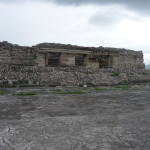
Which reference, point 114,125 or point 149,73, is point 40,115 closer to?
point 114,125

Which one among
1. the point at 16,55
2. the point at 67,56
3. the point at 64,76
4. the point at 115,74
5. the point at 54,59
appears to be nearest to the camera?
the point at 64,76

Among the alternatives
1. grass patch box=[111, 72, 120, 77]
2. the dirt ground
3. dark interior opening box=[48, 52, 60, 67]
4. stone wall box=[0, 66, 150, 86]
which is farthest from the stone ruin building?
the dirt ground

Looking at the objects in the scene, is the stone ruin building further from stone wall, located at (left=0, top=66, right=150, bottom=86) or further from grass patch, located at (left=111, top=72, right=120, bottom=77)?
grass patch, located at (left=111, top=72, right=120, bottom=77)

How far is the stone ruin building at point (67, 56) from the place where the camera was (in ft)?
46.9

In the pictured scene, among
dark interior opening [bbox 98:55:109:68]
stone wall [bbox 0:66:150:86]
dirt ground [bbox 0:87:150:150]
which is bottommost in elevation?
dirt ground [bbox 0:87:150:150]

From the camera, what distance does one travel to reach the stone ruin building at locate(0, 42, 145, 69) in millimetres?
14281

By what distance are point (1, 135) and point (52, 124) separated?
983 mm

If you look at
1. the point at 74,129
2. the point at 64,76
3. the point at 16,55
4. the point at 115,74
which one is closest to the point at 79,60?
the point at 115,74

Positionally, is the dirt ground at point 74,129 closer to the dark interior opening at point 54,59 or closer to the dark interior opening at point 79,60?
the dark interior opening at point 54,59

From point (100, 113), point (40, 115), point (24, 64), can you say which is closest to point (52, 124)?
point (40, 115)

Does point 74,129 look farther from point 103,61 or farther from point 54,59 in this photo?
point 103,61

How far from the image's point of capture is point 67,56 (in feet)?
54.2

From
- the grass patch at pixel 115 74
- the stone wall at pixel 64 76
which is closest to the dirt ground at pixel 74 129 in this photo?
the stone wall at pixel 64 76

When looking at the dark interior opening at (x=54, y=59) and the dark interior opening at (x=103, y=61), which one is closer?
the dark interior opening at (x=54, y=59)
